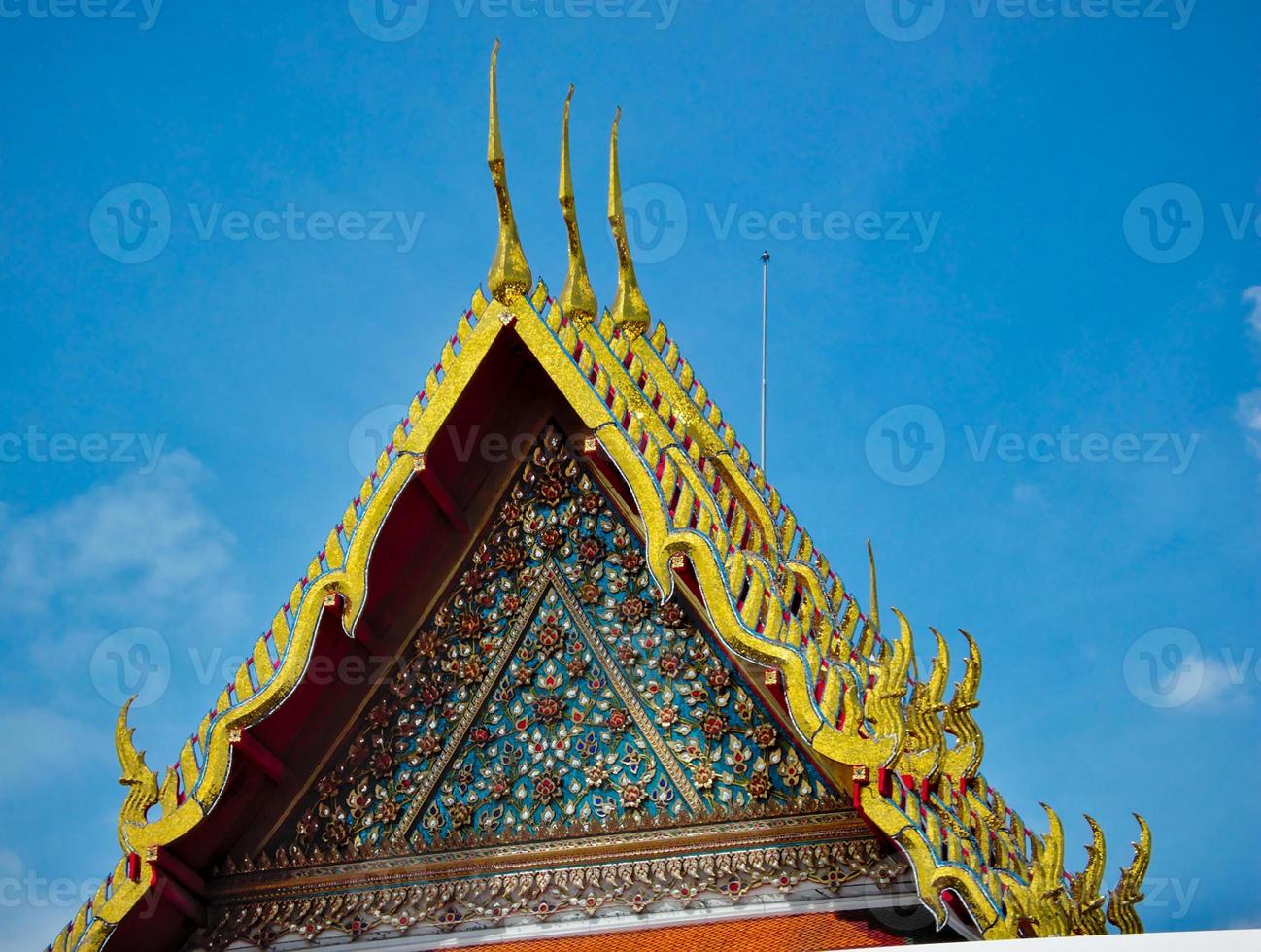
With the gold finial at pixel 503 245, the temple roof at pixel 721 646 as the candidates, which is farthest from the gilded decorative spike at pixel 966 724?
the gold finial at pixel 503 245

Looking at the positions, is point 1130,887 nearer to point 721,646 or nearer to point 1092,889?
point 1092,889

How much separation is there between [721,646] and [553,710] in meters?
0.88

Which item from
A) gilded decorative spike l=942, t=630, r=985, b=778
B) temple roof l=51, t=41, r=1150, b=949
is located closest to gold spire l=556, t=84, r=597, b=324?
temple roof l=51, t=41, r=1150, b=949

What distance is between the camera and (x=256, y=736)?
8.64 meters

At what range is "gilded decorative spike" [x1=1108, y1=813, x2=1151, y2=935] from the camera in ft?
29.8

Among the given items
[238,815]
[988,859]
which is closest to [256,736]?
[238,815]

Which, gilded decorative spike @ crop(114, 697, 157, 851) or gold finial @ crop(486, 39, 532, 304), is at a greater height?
gold finial @ crop(486, 39, 532, 304)

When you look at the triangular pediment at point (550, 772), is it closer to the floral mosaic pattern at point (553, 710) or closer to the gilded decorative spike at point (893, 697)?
the floral mosaic pattern at point (553, 710)

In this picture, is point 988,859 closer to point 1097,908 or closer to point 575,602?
point 1097,908

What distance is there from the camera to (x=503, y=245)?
29.8 ft

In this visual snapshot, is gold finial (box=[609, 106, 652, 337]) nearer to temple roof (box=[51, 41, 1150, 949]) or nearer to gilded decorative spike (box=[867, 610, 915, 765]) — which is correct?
temple roof (box=[51, 41, 1150, 949])

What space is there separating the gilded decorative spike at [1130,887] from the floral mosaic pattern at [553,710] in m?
1.86

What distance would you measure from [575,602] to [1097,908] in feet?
9.29

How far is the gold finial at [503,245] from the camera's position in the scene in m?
8.99
